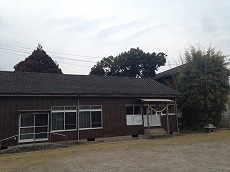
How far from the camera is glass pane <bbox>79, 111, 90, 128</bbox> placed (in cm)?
1847

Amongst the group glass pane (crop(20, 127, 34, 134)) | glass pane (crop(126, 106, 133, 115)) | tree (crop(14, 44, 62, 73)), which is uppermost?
tree (crop(14, 44, 62, 73))

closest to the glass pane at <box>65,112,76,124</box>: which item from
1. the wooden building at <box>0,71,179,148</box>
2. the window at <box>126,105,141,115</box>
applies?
the wooden building at <box>0,71,179,148</box>

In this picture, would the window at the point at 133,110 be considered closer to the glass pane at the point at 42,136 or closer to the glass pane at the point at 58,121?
the glass pane at the point at 58,121

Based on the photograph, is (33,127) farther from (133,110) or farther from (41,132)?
(133,110)

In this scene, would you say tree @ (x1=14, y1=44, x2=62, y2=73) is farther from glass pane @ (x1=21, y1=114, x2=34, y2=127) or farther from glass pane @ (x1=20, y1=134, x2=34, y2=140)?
glass pane @ (x1=20, y1=134, x2=34, y2=140)

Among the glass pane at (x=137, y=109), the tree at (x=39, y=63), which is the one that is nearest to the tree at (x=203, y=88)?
the glass pane at (x=137, y=109)

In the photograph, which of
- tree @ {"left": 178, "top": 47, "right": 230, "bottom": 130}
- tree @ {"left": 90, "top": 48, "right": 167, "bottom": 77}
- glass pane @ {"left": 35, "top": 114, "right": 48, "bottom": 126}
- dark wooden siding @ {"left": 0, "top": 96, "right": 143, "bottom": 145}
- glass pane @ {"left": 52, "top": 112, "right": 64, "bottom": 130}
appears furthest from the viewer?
tree @ {"left": 90, "top": 48, "right": 167, "bottom": 77}

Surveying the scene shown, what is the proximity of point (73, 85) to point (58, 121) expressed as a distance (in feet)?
11.1

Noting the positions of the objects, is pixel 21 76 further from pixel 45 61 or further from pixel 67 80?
pixel 45 61

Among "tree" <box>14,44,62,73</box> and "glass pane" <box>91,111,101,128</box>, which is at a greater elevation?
"tree" <box>14,44,62,73</box>

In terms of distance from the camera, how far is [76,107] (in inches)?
723

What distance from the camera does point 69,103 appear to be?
1809 centimetres

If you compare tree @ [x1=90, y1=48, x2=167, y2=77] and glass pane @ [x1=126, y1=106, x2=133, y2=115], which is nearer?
glass pane @ [x1=126, y1=106, x2=133, y2=115]

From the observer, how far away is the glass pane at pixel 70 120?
17.9 m
